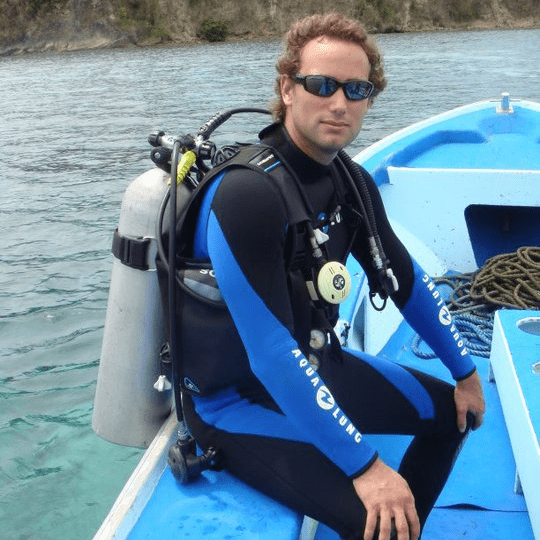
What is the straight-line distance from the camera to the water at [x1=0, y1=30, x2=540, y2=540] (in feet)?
10.8

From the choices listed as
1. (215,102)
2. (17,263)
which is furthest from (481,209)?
(215,102)

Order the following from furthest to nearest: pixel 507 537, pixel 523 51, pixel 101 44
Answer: pixel 101 44 < pixel 523 51 < pixel 507 537

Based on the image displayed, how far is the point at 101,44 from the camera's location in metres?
42.5

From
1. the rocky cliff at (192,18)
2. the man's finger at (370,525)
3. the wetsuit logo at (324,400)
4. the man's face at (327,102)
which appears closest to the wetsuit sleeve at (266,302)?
the wetsuit logo at (324,400)

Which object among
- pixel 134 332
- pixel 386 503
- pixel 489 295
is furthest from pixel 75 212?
pixel 386 503

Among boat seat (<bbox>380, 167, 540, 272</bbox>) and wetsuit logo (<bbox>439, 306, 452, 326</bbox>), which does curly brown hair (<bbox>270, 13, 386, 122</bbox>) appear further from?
boat seat (<bbox>380, 167, 540, 272</bbox>)

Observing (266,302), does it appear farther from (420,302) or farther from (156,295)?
(420,302)

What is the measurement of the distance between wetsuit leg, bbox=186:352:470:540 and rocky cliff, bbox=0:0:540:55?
1703 inches

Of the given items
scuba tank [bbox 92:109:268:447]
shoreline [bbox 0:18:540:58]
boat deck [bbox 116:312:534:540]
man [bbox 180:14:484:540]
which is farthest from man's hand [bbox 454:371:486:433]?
shoreline [bbox 0:18:540:58]

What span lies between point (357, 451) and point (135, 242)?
761mm

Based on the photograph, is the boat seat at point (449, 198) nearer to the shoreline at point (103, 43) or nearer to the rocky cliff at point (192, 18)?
the shoreline at point (103, 43)

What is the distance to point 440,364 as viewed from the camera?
322cm

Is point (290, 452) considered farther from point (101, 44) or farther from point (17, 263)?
point (101, 44)

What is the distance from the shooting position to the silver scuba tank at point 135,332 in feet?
6.15
